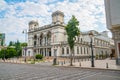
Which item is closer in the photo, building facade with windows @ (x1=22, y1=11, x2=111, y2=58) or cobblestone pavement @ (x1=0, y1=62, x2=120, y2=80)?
cobblestone pavement @ (x1=0, y1=62, x2=120, y2=80)

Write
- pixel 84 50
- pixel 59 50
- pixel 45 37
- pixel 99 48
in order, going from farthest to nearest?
pixel 99 48
pixel 45 37
pixel 84 50
pixel 59 50

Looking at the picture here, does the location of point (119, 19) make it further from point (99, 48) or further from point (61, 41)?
point (99, 48)

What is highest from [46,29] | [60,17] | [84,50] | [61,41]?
[60,17]

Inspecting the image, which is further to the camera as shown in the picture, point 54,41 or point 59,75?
point 54,41

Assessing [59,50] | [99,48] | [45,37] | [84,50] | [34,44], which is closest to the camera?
[59,50]

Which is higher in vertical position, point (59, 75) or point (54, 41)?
point (54, 41)

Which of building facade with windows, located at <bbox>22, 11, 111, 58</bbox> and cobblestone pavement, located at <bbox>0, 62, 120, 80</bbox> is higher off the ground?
building facade with windows, located at <bbox>22, 11, 111, 58</bbox>

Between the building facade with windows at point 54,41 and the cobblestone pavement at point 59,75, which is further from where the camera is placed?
the building facade with windows at point 54,41

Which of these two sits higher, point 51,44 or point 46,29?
point 46,29

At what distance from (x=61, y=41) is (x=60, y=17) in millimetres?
10064

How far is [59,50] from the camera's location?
2121 inches

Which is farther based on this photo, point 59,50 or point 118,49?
point 59,50

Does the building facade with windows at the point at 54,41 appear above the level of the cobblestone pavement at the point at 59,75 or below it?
above

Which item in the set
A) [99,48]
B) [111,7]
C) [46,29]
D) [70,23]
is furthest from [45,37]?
[111,7]
